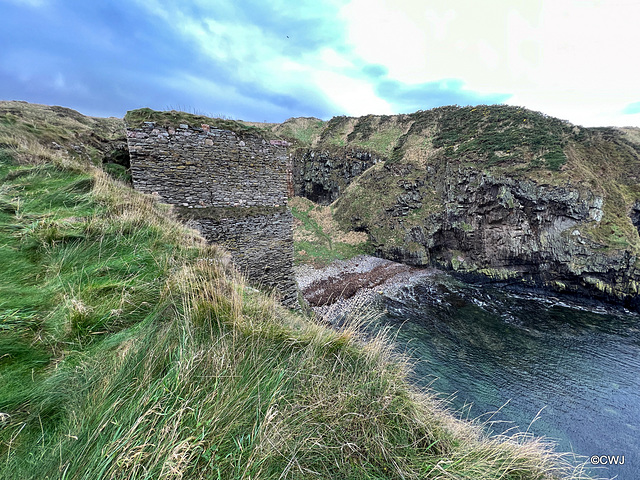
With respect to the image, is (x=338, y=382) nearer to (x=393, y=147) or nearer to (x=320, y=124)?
(x=393, y=147)

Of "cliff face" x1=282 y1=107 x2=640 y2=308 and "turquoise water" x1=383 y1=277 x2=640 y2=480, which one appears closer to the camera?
"turquoise water" x1=383 y1=277 x2=640 y2=480

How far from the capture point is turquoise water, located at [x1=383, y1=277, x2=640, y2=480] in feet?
28.7

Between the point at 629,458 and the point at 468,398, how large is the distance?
456 cm

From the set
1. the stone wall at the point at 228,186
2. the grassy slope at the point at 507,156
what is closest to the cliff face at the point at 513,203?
the grassy slope at the point at 507,156

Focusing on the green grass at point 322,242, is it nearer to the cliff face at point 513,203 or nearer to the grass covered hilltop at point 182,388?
the cliff face at point 513,203

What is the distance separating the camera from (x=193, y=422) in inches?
62.9

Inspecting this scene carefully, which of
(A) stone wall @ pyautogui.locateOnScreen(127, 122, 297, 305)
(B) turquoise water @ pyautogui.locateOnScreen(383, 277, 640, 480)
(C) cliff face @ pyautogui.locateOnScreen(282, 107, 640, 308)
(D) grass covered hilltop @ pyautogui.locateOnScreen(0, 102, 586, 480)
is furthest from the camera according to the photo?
(C) cliff face @ pyautogui.locateOnScreen(282, 107, 640, 308)

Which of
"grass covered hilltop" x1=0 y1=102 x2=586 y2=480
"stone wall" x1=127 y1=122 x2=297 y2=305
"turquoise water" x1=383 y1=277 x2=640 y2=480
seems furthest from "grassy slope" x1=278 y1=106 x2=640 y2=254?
"grass covered hilltop" x1=0 y1=102 x2=586 y2=480

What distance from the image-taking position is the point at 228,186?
837 centimetres

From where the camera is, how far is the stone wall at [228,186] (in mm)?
7215

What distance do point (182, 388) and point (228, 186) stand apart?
7.59 metres

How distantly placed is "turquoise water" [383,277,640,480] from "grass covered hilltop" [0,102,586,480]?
471 cm

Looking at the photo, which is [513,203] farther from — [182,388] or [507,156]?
[182,388]

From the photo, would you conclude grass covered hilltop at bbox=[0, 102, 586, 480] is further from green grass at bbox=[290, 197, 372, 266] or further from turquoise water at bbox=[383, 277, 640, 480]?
green grass at bbox=[290, 197, 372, 266]
